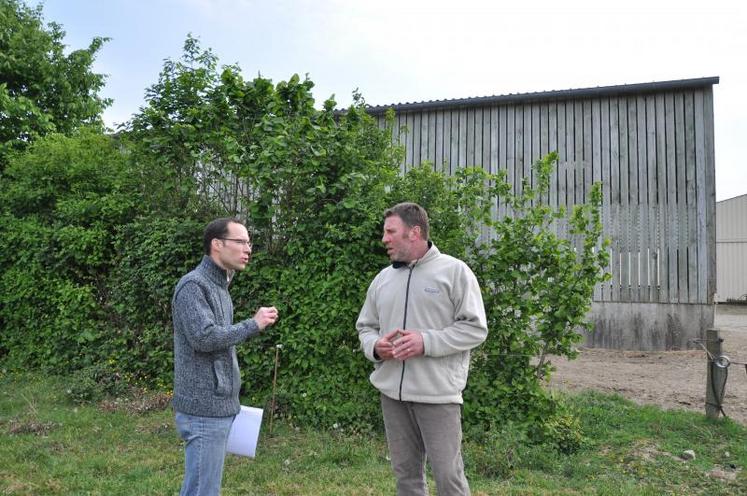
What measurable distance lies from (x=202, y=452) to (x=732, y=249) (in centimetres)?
3463

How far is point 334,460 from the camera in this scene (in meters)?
4.91

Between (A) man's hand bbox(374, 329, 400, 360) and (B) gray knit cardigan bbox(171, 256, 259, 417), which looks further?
(A) man's hand bbox(374, 329, 400, 360)

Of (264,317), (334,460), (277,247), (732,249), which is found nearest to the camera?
(264,317)

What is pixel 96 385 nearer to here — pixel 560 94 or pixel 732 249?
pixel 560 94

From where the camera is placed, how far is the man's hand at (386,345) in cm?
303

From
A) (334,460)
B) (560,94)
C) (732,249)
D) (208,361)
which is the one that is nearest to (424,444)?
(208,361)

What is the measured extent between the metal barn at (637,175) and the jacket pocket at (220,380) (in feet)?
31.6

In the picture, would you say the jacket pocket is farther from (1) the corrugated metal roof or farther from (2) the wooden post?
(1) the corrugated metal roof

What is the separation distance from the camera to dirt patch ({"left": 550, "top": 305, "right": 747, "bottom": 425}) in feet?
23.8

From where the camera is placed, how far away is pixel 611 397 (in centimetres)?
715

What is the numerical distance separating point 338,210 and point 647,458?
355cm

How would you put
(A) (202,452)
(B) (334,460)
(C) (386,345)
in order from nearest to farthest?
(A) (202,452) → (C) (386,345) → (B) (334,460)

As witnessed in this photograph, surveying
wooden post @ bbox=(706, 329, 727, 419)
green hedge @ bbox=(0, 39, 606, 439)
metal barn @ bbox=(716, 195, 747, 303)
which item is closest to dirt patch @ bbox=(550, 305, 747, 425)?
wooden post @ bbox=(706, 329, 727, 419)

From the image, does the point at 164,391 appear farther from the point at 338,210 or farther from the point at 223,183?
the point at 338,210
